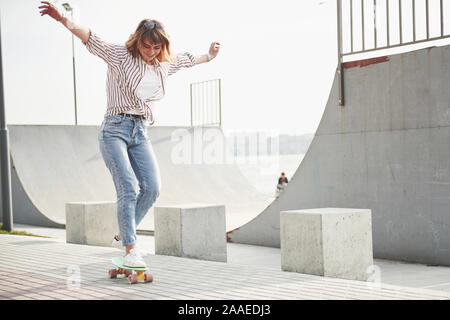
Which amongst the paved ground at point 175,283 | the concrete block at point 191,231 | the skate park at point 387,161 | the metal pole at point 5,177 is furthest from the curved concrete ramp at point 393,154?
the metal pole at point 5,177

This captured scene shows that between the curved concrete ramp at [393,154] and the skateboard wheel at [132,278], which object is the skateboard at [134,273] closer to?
the skateboard wheel at [132,278]

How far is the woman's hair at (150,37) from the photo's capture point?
416 centimetres

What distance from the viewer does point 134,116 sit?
4.37 meters

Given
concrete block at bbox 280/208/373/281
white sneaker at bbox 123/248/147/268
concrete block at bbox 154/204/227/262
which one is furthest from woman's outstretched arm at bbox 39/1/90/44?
concrete block at bbox 154/204/227/262

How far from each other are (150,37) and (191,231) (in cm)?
321

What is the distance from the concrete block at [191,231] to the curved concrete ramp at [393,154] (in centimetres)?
217

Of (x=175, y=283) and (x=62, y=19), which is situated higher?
(x=62, y=19)

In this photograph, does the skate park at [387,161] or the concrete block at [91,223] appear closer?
the skate park at [387,161]

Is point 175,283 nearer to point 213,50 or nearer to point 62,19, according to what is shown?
point 213,50

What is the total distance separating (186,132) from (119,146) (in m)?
16.2

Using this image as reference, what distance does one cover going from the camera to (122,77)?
4262mm

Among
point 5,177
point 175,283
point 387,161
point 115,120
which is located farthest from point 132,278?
point 5,177
